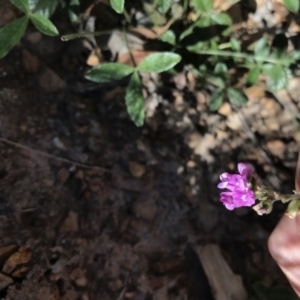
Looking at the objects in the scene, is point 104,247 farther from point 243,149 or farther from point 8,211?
point 243,149

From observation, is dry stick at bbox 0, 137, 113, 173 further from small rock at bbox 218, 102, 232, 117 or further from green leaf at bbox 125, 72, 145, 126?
small rock at bbox 218, 102, 232, 117

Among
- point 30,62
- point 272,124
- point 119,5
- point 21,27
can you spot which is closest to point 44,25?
point 21,27

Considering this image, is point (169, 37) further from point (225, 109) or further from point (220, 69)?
point (225, 109)

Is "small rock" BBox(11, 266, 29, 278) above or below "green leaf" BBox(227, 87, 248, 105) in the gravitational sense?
below

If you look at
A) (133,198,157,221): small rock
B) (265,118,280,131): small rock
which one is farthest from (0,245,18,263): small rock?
(265,118,280,131): small rock

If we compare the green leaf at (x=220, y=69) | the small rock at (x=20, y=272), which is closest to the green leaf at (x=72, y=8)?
the green leaf at (x=220, y=69)

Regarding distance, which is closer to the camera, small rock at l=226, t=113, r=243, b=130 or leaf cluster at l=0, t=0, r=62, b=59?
leaf cluster at l=0, t=0, r=62, b=59

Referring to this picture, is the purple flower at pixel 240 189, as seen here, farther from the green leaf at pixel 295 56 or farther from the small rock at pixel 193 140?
the small rock at pixel 193 140

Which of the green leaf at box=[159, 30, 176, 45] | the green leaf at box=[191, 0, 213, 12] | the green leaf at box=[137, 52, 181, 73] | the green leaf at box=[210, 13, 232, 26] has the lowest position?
the green leaf at box=[159, 30, 176, 45]
